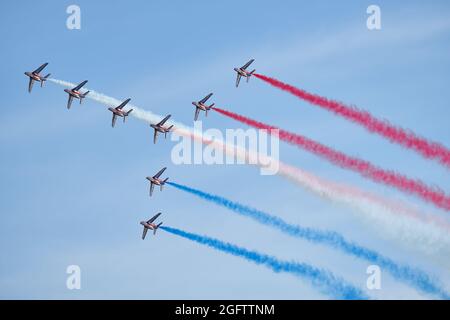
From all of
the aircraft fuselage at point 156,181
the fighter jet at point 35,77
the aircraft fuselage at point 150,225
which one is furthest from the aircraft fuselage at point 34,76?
the aircraft fuselage at point 150,225

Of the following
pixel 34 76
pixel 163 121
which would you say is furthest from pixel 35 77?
pixel 163 121

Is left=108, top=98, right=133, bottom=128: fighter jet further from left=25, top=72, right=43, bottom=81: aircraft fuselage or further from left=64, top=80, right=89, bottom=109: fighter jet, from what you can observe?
left=25, top=72, right=43, bottom=81: aircraft fuselage

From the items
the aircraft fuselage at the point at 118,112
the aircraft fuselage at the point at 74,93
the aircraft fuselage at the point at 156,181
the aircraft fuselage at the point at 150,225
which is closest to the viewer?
the aircraft fuselage at the point at 150,225

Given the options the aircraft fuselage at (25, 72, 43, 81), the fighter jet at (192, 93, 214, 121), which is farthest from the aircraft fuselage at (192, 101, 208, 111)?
the aircraft fuselage at (25, 72, 43, 81)

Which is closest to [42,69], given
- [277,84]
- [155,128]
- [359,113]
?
[155,128]

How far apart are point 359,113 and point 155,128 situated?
23533 mm

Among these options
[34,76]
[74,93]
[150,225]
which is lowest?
[150,225]

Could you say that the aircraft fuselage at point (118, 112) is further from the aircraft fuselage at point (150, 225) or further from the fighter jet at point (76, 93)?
the aircraft fuselage at point (150, 225)

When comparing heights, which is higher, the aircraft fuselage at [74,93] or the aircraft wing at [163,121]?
the aircraft fuselage at [74,93]

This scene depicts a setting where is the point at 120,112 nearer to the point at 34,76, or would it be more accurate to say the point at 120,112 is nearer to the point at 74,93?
the point at 74,93

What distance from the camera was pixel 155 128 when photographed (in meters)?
132
